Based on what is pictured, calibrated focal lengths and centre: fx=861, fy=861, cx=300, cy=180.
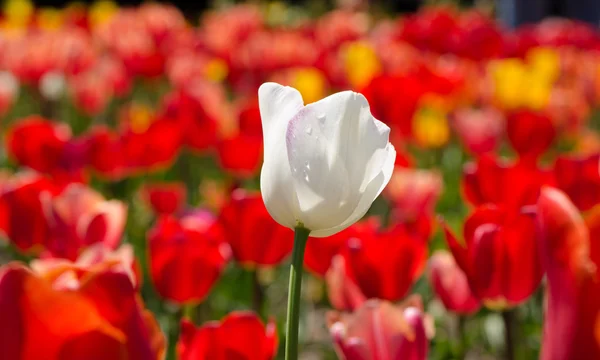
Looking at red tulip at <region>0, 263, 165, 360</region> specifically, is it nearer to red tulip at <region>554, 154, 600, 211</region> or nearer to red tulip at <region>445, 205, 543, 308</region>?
red tulip at <region>445, 205, 543, 308</region>

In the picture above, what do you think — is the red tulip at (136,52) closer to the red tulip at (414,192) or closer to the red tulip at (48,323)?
the red tulip at (414,192)

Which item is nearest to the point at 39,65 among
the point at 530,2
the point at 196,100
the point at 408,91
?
the point at 196,100

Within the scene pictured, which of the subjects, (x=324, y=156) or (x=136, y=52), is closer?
(x=324, y=156)

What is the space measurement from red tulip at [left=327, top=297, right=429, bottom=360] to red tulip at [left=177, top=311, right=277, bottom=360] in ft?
0.22

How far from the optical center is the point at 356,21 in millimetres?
3668

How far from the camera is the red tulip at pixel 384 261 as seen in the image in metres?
0.88

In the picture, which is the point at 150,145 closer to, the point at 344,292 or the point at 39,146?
the point at 39,146

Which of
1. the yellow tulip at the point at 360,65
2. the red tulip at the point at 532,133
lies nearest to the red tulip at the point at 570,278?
the red tulip at the point at 532,133

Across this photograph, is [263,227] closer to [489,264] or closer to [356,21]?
[489,264]

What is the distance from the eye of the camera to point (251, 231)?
100 cm

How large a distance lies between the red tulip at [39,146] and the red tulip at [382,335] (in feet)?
3.10

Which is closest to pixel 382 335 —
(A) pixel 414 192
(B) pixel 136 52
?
(A) pixel 414 192

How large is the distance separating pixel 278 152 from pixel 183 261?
0.42 m

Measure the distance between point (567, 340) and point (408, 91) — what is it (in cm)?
140
